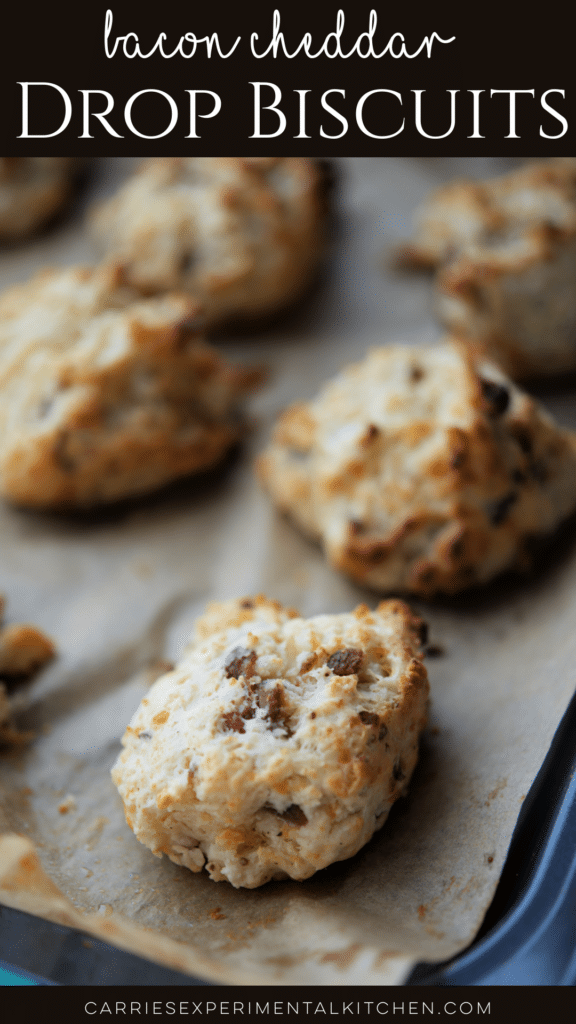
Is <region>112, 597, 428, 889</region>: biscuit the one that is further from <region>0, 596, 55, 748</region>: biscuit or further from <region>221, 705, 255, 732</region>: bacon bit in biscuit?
<region>0, 596, 55, 748</region>: biscuit

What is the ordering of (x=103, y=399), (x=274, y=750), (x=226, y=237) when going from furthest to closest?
(x=226, y=237) < (x=103, y=399) < (x=274, y=750)

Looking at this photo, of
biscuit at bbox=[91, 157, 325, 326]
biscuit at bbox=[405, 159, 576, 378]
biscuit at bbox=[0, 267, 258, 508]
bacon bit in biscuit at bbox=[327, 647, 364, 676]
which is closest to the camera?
bacon bit in biscuit at bbox=[327, 647, 364, 676]

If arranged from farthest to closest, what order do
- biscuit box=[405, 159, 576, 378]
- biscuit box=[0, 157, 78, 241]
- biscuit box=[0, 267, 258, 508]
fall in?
1. biscuit box=[0, 157, 78, 241]
2. biscuit box=[405, 159, 576, 378]
3. biscuit box=[0, 267, 258, 508]

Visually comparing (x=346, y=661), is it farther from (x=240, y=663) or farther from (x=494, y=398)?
(x=494, y=398)

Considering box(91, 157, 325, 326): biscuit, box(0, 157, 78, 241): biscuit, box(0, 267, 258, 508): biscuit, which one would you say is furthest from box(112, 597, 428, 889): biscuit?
box(0, 157, 78, 241): biscuit

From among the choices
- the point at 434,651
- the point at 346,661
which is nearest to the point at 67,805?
the point at 346,661
